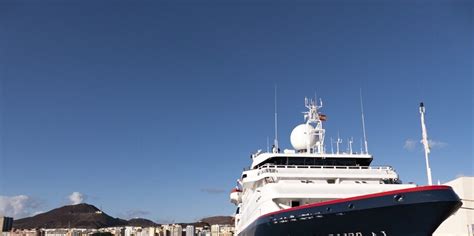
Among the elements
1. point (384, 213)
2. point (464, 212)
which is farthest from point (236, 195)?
point (464, 212)

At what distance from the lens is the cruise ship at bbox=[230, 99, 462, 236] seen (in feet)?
66.0

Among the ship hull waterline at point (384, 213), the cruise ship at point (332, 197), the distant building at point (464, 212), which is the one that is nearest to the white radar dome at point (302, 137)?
the cruise ship at point (332, 197)

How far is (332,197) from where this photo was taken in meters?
26.7

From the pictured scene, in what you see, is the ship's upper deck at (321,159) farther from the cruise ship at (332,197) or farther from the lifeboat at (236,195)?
the lifeboat at (236,195)

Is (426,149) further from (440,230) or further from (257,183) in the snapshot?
(440,230)

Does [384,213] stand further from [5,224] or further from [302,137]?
[5,224]

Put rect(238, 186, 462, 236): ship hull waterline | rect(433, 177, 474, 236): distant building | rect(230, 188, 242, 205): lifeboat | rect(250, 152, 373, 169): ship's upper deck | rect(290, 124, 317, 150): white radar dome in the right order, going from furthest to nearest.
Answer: rect(433, 177, 474, 236): distant building
rect(230, 188, 242, 205): lifeboat
rect(290, 124, 317, 150): white radar dome
rect(250, 152, 373, 169): ship's upper deck
rect(238, 186, 462, 236): ship hull waterline

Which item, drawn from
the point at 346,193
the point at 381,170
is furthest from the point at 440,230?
the point at 346,193

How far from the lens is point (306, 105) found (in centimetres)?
4159

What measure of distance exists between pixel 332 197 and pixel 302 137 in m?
14.3

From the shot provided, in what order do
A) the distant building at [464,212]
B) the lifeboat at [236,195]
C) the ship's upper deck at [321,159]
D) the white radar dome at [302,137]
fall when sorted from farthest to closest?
the distant building at [464,212]
the lifeboat at [236,195]
the white radar dome at [302,137]
the ship's upper deck at [321,159]

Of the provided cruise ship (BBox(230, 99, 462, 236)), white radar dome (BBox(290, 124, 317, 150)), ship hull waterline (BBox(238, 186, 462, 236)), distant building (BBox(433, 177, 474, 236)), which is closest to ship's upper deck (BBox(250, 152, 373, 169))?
cruise ship (BBox(230, 99, 462, 236))

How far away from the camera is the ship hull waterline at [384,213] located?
65.3 ft

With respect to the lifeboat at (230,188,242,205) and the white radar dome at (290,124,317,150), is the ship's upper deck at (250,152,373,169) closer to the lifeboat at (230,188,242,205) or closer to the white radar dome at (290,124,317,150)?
the white radar dome at (290,124,317,150)
